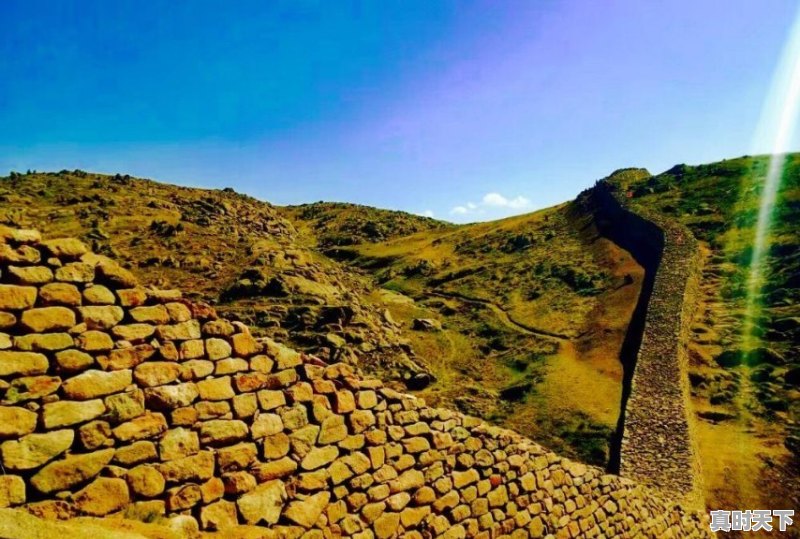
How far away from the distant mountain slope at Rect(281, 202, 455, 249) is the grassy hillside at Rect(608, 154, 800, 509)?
38086mm

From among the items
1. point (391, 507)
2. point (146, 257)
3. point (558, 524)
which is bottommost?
point (558, 524)

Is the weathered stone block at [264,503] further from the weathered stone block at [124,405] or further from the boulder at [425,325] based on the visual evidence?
the boulder at [425,325]

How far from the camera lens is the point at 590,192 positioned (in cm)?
7288

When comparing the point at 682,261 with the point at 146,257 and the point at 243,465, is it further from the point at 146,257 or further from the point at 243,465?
the point at 243,465

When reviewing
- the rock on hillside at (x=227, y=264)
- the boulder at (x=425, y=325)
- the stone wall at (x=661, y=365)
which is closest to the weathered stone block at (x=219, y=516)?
the stone wall at (x=661, y=365)

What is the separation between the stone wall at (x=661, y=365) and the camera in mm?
19297

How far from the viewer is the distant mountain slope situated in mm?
74938

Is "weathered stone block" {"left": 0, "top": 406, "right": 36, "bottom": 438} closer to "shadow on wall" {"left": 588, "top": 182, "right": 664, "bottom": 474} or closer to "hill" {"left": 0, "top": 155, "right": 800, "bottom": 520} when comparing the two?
"shadow on wall" {"left": 588, "top": 182, "right": 664, "bottom": 474}

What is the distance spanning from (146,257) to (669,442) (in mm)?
32176

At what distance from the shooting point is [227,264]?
3572 cm

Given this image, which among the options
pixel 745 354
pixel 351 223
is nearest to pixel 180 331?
pixel 745 354

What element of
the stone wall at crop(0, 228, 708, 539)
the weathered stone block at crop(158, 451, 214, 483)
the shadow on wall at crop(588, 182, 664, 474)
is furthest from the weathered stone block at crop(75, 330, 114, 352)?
the shadow on wall at crop(588, 182, 664, 474)

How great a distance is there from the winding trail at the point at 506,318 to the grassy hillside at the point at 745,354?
8.84 m

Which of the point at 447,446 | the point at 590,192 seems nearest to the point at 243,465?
the point at 447,446
